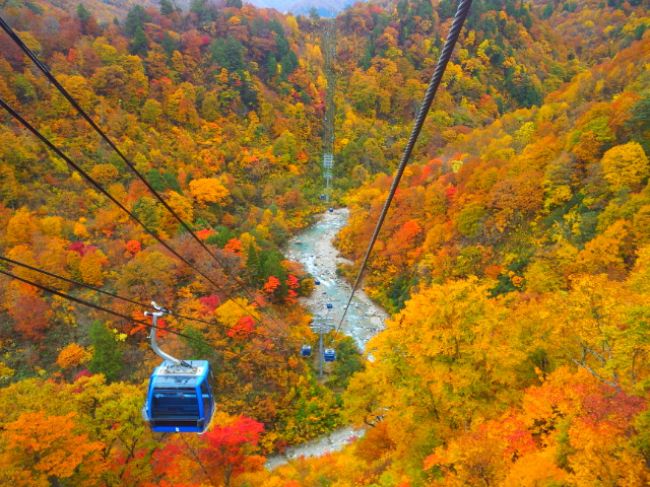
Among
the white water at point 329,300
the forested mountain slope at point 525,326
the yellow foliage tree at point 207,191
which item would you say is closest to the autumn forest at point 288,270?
the forested mountain slope at point 525,326

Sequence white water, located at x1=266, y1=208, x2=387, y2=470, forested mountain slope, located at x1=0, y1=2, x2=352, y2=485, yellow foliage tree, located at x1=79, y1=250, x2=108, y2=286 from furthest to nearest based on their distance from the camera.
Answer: yellow foliage tree, located at x1=79, y1=250, x2=108, y2=286
white water, located at x1=266, y1=208, x2=387, y2=470
forested mountain slope, located at x1=0, y1=2, x2=352, y2=485

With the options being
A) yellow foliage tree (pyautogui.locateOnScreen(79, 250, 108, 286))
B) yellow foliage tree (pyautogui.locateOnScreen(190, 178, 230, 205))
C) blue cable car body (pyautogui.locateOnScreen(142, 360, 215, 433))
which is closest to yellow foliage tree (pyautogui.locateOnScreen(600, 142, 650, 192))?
blue cable car body (pyautogui.locateOnScreen(142, 360, 215, 433))

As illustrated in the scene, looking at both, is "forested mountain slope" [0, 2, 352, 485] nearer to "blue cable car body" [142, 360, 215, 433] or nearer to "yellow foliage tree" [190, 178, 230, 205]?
"yellow foliage tree" [190, 178, 230, 205]

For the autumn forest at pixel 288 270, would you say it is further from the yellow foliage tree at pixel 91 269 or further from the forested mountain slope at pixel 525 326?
the yellow foliage tree at pixel 91 269

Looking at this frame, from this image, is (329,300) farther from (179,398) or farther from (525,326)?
(179,398)

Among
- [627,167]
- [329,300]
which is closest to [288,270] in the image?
[329,300]
